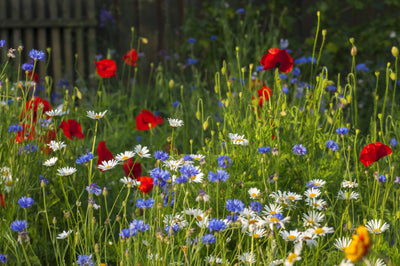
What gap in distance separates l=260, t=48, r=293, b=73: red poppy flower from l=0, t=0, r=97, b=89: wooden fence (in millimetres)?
3479

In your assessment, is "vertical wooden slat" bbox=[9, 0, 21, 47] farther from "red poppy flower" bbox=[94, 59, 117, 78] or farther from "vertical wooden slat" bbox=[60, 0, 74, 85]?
"red poppy flower" bbox=[94, 59, 117, 78]

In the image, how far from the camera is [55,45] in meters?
5.49

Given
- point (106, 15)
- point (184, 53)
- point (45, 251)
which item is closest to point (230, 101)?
point (45, 251)

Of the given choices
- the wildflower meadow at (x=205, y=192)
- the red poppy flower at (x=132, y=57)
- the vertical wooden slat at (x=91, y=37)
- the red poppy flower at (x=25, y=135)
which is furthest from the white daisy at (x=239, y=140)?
the vertical wooden slat at (x=91, y=37)

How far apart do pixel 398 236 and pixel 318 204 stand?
1.07 ft

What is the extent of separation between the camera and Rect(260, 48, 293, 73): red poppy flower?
2273 mm

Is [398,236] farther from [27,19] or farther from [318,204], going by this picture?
[27,19]

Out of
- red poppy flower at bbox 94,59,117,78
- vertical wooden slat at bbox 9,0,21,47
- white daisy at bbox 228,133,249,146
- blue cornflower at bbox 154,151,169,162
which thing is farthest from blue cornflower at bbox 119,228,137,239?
vertical wooden slat at bbox 9,0,21,47

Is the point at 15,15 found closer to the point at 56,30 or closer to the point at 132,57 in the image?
the point at 56,30

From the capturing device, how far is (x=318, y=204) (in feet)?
6.13

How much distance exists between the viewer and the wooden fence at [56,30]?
17.5 feet

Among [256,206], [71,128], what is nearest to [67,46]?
[71,128]

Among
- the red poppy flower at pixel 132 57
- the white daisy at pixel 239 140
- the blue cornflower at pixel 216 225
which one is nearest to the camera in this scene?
the blue cornflower at pixel 216 225

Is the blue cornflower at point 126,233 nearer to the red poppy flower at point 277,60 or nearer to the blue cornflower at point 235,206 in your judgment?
the blue cornflower at point 235,206
